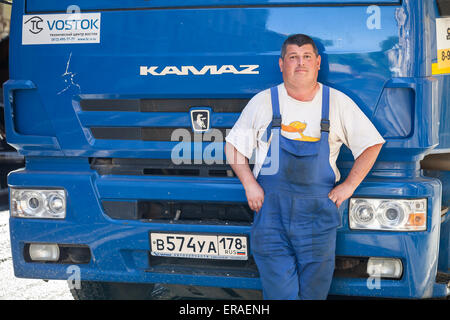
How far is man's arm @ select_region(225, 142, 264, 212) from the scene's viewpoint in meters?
2.68

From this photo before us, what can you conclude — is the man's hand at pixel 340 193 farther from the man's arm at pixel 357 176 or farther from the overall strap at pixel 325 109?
the overall strap at pixel 325 109

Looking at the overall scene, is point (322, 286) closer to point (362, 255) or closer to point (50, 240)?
point (362, 255)

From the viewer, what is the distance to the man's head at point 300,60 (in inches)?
101

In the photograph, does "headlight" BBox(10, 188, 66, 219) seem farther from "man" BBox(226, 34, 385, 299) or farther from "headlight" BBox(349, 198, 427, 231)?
"headlight" BBox(349, 198, 427, 231)

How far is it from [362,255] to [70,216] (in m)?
1.61

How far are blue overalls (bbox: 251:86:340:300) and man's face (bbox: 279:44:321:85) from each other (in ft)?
0.35

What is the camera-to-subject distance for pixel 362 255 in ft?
8.93

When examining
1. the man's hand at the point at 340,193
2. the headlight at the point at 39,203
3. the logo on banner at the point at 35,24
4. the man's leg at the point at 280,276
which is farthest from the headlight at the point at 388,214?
the logo on banner at the point at 35,24

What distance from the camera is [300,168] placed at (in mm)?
2590

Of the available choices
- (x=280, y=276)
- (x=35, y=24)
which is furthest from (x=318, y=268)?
(x=35, y=24)

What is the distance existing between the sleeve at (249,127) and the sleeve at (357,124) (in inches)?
15.4

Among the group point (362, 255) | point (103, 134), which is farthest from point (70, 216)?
point (362, 255)

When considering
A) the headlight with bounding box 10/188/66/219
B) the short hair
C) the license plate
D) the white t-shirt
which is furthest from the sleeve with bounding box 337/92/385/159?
the headlight with bounding box 10/188/66/219
